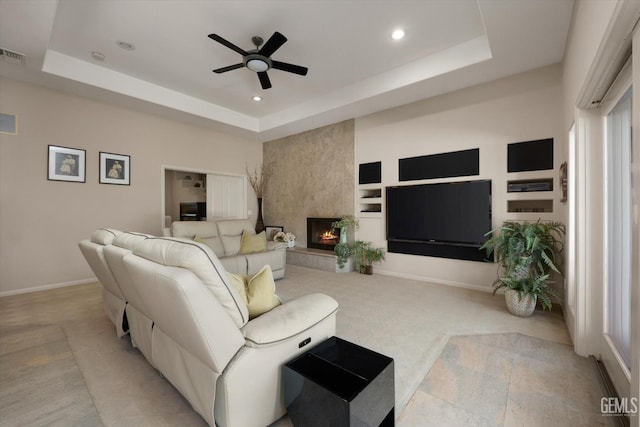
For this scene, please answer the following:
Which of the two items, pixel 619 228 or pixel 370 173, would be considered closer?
pixel 619 228

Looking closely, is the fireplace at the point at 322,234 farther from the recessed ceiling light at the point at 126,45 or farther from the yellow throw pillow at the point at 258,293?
the recessed ceiling light at the point at 126,45

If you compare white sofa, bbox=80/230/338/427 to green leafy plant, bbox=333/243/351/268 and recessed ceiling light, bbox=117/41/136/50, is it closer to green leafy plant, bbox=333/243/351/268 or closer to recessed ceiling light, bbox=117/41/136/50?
recessed ceiling light, bbox=117/41/136/50

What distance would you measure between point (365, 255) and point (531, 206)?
2.47m

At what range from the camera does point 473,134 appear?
12.5 feet

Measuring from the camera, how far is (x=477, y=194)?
3.75m

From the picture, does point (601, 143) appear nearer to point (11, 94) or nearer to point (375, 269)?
point (375, 269)

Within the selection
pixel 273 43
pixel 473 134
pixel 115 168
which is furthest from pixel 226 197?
pixel 473 134

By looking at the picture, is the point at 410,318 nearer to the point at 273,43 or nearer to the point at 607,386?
the point at 607,386

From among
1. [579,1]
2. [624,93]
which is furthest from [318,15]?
[624,93]

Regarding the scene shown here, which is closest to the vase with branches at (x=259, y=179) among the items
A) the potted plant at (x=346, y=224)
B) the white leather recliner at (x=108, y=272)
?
the potted plant at (x=346, y=224)

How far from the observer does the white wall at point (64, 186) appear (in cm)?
369

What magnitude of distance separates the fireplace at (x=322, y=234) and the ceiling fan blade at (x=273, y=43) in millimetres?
3280

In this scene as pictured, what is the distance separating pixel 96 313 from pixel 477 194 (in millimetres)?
4937

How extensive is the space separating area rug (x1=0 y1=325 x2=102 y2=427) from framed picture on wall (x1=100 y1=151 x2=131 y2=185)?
106 inches
